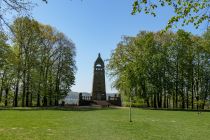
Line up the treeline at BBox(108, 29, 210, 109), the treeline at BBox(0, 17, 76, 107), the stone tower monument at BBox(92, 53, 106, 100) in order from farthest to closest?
the stone tower monument at BBox(92, 53, 106, 100) → the treeline at BBox(108, 29, 210, 109) → the treeline at BBox(0, 17, 76, 107)

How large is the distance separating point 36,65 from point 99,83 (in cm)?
1928

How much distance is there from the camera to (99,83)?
64.2m

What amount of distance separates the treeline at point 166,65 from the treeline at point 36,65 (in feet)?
27.0

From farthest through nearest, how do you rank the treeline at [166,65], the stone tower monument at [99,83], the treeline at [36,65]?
the stone tower monument at [99,83] < the treeline at [166,65] < the treeline at [36,65]

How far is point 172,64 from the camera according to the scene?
53.4m

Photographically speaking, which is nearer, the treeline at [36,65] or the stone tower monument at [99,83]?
the treeline at [36,65]

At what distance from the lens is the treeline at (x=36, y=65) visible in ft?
142

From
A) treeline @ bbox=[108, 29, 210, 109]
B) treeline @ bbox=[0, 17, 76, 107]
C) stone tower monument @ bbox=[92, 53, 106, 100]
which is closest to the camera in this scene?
treeline @ bbox=[0, 17, 76, 107]

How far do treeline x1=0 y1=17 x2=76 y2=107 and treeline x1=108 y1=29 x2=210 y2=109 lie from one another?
324 inches

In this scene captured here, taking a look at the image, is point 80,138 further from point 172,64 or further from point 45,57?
point 172,64

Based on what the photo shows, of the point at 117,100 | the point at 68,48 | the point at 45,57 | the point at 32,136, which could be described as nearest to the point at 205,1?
the point at 32,136

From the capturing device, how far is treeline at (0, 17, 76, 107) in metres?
43.2

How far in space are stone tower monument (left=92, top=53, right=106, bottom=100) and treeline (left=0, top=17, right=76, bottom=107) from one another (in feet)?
31.6

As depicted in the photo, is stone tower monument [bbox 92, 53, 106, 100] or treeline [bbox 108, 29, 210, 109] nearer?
treeline [bbox 108, 29, 210, 109]
